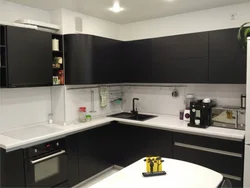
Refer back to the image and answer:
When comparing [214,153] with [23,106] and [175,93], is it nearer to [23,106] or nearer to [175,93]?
[175,93]

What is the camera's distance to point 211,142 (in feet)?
8.87

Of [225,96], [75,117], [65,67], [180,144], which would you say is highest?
[65,67]

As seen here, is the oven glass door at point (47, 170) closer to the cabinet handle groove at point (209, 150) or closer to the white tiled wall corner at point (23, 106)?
the white tiled wall corner at point (23, 106)

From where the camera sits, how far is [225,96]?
3.18 metres

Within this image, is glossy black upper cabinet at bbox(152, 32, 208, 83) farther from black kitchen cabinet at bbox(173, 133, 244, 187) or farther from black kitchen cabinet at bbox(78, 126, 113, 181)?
A: black kitchen cabinet at bbox(78, 126, 113, 181)

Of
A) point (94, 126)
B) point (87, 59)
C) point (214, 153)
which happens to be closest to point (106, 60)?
point (87, 59)

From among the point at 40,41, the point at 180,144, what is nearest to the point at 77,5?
the point at 40,41

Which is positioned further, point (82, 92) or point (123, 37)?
point (123, 37)

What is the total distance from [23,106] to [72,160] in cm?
96

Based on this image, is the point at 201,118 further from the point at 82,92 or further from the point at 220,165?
the point at 82,92

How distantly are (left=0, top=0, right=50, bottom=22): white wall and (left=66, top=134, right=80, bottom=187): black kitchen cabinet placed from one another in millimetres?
1671

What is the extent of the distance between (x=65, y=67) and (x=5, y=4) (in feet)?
3.42

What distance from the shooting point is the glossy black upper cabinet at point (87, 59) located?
3107 millimetres

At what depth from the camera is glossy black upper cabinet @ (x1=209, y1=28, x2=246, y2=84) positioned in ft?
8.97
